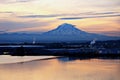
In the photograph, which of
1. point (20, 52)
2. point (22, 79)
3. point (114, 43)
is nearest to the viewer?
point (22, 79)

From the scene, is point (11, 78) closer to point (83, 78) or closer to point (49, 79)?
point (49, 79)

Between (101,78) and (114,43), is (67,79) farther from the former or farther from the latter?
(114,43)

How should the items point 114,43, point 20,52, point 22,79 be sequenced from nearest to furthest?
point 22,79 → point 20,52 → point 114,43

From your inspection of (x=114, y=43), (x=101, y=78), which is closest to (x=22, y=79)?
(x=101, y=78)

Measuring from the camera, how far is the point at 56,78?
648 inches

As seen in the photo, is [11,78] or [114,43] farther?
[114,43]

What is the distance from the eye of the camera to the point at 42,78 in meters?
16.4

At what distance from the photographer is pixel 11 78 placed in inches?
629

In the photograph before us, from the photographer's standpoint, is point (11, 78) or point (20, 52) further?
point (20, 52)

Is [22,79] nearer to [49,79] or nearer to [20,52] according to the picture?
[49,79]

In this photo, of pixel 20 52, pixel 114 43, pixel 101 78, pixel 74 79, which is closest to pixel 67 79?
pixel 74 79

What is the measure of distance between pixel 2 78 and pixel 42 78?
159cm

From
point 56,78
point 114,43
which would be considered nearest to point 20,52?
point 56,78

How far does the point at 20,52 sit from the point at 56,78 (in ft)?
88.1
